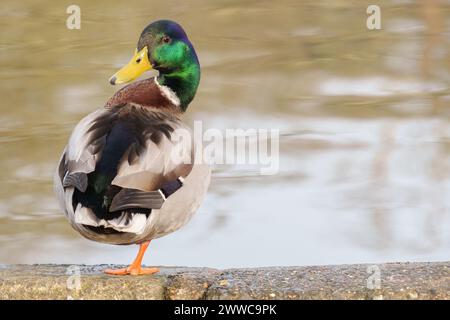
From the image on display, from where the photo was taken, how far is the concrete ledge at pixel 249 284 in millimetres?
3580

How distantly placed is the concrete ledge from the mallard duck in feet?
0.59

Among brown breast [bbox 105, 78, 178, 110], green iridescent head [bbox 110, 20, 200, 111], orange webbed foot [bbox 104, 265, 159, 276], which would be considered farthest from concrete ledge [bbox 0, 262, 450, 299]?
green iridescent head [bbox 110, 20, 200, 111]

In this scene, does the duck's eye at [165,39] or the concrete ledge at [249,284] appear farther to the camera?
the duck's eye at [165,39]

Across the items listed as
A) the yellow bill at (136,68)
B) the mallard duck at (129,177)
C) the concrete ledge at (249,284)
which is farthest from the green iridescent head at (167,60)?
the concrete ledge at (249,284)

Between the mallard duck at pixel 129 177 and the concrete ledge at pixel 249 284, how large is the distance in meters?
0.18

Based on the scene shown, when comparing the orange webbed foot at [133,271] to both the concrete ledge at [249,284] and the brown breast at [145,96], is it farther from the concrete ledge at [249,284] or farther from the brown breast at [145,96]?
the brown breast at [145,96]

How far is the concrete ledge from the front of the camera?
11.7 feet

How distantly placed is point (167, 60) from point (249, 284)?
4.14ft

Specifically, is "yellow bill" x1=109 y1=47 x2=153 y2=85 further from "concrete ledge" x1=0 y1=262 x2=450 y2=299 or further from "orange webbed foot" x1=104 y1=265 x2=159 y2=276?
"concrete ledge" x1=0 y1=262 x2=450 y2=299

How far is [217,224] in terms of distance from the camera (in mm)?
5660

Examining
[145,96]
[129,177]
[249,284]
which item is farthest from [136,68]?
[249,284]

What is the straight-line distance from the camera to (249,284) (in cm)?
371

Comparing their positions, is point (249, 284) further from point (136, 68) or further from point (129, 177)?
point (136, 68)

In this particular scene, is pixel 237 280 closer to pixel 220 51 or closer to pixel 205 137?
pixel 205 137
